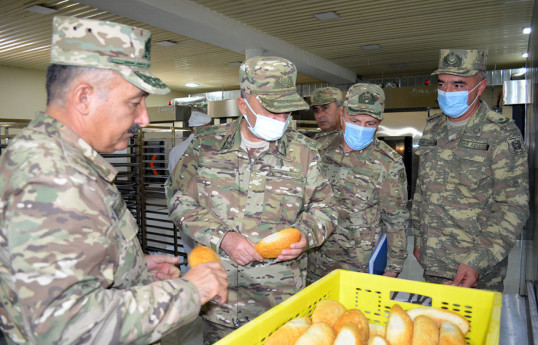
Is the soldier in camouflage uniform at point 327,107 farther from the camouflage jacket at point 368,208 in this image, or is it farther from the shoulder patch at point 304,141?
the shoulder patch at point 304,141

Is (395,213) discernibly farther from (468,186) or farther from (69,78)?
(69,78)

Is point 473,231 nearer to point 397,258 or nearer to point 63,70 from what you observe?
point 397,258

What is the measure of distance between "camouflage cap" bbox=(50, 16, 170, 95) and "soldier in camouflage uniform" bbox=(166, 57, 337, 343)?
0.82 metres

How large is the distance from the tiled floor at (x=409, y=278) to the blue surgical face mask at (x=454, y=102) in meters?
2.66

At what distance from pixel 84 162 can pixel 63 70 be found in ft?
0.78

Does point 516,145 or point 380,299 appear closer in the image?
point 380,299

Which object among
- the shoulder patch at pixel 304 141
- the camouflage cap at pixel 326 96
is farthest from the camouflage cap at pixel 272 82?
the camouflage cap at pixel 326 96

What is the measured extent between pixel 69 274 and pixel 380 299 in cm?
95

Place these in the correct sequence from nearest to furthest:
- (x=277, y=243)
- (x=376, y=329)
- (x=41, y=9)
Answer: (x=376, y=329) → (x=277, y=243) → (x=41, y=9)

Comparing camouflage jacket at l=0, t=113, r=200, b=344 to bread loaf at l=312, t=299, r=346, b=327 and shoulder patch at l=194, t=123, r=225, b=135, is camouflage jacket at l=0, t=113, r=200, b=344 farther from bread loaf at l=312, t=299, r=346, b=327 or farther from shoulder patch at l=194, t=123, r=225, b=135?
shoulder patch at l=194, t=123, r=225, b=135

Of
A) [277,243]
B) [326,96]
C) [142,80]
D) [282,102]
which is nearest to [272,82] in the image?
[282,102]

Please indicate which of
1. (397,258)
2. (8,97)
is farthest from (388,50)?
(8,97)

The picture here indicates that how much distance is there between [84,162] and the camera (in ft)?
3.22

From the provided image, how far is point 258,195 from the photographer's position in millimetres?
1878
